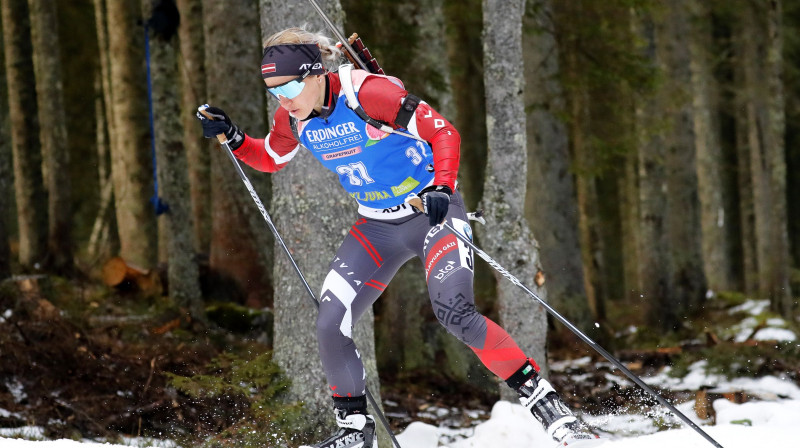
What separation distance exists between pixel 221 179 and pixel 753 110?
16.7m

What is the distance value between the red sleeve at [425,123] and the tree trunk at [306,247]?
1.60m

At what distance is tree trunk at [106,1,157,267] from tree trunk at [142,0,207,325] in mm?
2517

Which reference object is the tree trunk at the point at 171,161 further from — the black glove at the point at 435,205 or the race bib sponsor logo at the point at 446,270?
the black glove at the point at 435,205

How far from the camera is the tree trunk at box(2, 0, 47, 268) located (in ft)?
39.3

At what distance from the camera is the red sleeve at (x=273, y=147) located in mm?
5336

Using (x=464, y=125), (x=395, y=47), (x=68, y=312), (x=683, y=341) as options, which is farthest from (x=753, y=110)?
(x=68, y=312)

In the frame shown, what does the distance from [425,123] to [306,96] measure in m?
0.75

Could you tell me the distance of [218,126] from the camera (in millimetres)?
5328

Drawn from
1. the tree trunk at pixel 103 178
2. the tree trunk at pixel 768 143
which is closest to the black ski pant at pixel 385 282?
the tree trunk at pixel 768 143

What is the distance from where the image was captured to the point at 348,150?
491 cm

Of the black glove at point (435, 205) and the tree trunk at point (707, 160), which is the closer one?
the black glove at point (435, 205)

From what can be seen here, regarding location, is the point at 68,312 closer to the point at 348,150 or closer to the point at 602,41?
the point at 348,150

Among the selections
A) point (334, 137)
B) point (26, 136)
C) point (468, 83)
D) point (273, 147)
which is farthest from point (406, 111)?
point (468, 83)

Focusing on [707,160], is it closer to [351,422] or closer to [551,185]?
[551,185]
